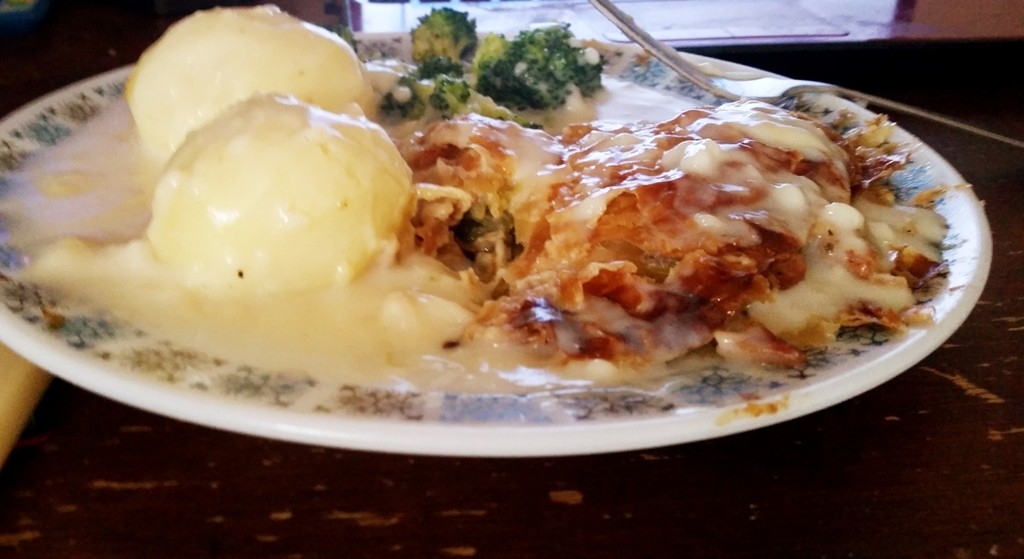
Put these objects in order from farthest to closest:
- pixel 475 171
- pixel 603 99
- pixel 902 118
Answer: pixel 902 118 < pixel 603 99 < pixel 475 171

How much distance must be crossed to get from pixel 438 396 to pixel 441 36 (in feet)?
3.86

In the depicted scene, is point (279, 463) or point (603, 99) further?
point (603, 99)

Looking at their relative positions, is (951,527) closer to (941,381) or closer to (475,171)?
(941,381)

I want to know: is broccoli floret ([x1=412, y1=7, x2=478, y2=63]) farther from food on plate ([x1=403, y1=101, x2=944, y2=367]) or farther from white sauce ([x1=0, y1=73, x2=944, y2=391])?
white sauce ([x1=0, y1=73, x2=944, y2=391])

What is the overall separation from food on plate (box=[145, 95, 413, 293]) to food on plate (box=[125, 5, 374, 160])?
265 millimetres

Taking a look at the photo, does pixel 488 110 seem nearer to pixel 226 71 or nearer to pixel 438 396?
pixel 226 71

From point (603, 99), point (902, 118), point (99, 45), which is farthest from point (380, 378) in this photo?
point (99, 45)

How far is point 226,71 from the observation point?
1.23 meters

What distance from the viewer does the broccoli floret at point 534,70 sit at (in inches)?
61.0

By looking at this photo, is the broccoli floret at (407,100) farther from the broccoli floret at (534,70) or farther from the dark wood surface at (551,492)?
the dark wood surface at (551,492)

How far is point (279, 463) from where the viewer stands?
84cm

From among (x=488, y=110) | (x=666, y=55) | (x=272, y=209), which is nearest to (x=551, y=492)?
(x=272, y=209)

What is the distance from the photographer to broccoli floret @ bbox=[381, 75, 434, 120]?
4.74ft

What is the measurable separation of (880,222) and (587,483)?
1.92ft
